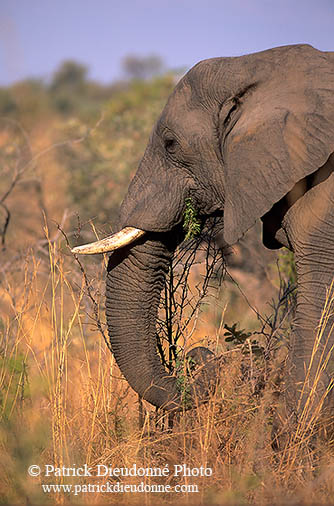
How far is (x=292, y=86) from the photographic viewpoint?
333 centimetres

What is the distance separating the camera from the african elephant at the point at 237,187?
3242 mm

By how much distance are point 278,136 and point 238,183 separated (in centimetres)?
32

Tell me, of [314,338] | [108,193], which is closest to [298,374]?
[314,338]

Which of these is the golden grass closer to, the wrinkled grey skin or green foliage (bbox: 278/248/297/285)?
the wrinkled grey skin

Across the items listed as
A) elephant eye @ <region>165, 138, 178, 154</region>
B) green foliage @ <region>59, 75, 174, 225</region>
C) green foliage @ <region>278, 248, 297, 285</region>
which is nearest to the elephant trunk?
elephant eye @ <region>165, 138, 178, 154</region>

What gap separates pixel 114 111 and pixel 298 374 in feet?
41.5

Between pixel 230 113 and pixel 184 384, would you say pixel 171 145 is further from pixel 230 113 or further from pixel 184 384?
pixel 184 384

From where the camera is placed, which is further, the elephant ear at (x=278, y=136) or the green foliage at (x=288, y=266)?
the green foliage at (x=288, y=266)

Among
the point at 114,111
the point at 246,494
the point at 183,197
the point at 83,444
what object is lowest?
the point at 246,494

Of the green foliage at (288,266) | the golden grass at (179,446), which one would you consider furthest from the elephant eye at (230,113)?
the green foliage at (288,266)

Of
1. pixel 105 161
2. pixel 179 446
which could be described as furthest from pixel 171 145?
pixel 105 161

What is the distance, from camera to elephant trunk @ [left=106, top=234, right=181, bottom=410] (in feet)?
11.6

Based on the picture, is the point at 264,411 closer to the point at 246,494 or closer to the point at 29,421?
the point at 246,494

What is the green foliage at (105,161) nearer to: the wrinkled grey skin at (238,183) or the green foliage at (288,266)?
the green foliage at (288,266)
